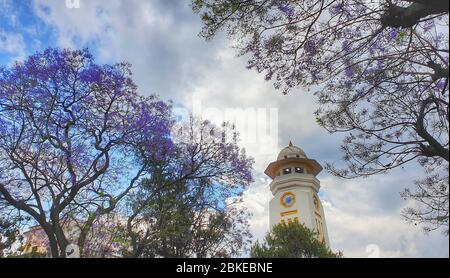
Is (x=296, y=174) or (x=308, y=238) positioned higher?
(x=296, y=174)

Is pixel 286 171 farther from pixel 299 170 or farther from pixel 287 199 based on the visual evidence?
pixel 287 199

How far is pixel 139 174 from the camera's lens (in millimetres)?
11922

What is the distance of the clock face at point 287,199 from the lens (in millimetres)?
34503

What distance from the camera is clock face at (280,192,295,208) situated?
3450 centimetres

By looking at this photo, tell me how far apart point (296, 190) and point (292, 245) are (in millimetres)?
13751

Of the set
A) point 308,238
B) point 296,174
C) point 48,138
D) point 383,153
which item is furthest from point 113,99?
point 296,174

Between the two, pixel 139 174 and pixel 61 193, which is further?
pixel 139 174

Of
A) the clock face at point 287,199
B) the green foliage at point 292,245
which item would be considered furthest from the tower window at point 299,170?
the green foliage at point 292,245

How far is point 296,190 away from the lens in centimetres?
3456

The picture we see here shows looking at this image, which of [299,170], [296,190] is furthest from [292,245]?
[299,170]

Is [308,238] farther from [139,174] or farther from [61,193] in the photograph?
[61,193]
